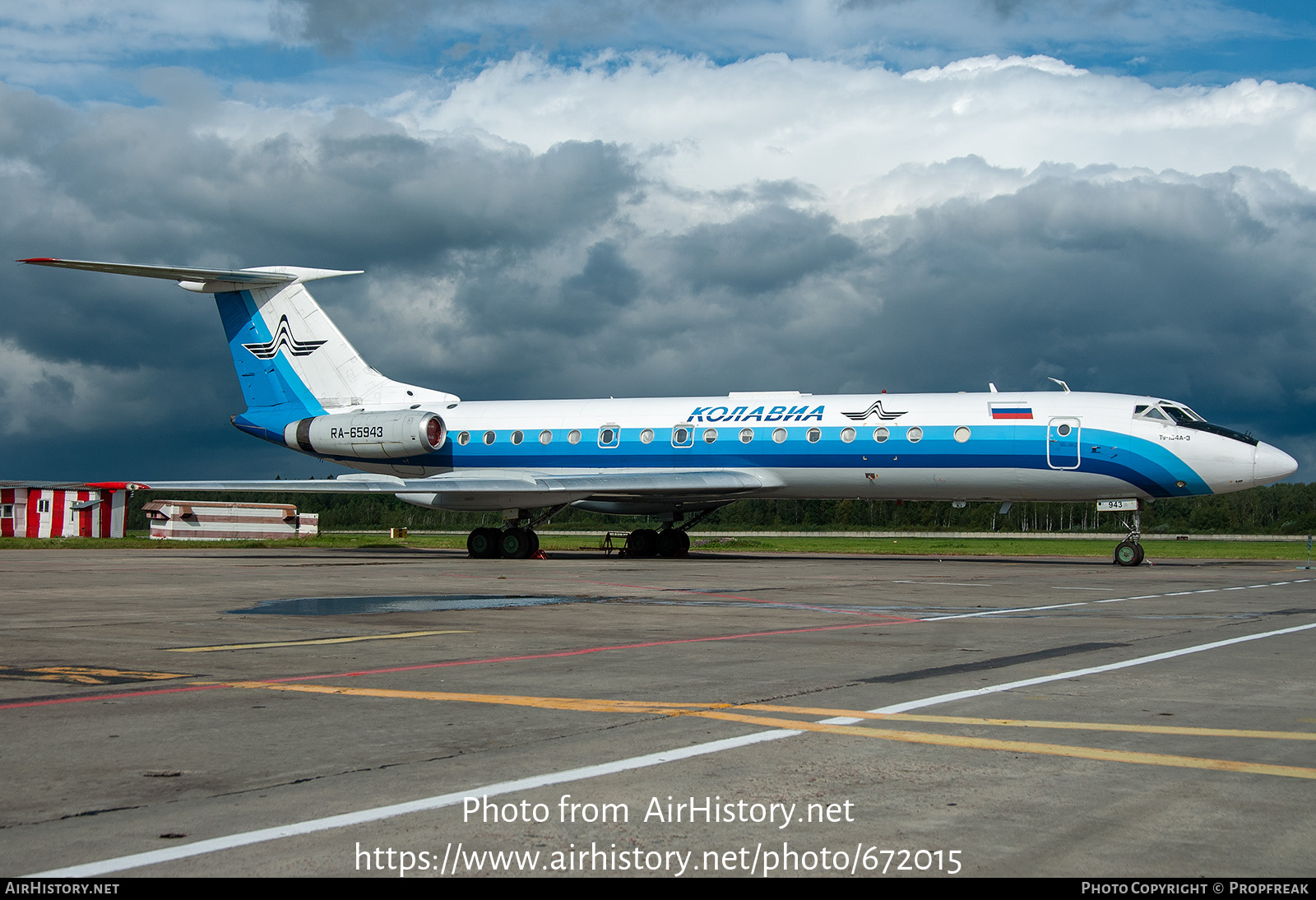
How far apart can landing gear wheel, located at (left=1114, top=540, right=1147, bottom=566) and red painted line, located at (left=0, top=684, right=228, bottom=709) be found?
79.2ft

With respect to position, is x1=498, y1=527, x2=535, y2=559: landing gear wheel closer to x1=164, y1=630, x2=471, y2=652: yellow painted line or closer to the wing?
the wing

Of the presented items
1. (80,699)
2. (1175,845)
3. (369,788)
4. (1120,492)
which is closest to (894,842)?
(1175,845)

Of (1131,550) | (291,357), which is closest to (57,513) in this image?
(291,357)

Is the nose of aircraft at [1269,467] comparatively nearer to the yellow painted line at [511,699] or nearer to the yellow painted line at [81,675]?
the yellow painted line at [511,699]

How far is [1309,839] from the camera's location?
4.31m

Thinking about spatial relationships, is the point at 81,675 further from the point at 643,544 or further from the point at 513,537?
the point at 643,544

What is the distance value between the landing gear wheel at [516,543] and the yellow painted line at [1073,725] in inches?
957

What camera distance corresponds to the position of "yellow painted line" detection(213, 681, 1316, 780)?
5629mm

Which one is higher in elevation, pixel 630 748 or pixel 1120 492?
pixel 1120 492

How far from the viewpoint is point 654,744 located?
604 cm

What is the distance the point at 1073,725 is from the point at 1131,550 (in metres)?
22.5

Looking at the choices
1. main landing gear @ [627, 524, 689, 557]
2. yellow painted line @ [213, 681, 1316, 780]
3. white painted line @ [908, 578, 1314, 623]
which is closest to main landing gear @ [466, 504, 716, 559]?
main landing gear @ [627, 524, 689, 557]
